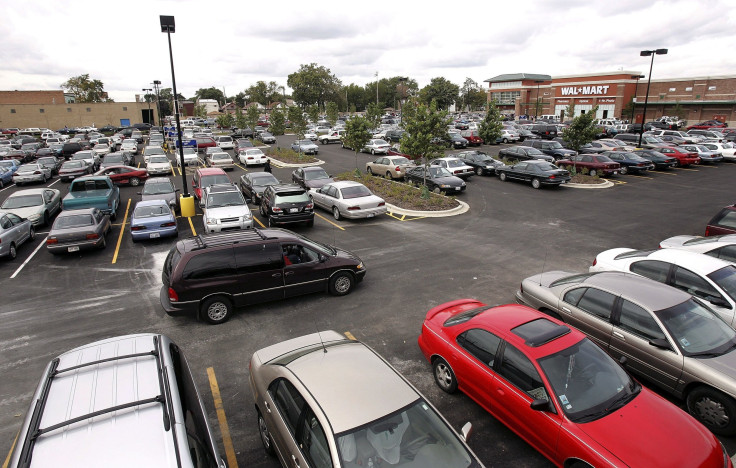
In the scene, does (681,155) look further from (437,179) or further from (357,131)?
(357,131)

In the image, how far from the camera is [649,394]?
5.34 metres

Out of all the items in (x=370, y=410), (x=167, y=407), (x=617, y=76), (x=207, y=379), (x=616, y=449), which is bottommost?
(x=207, y=379)

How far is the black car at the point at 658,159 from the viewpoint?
28.5 metres

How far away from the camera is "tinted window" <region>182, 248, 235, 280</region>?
8.90 m

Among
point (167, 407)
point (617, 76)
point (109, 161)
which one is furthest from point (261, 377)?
point (617, 76)

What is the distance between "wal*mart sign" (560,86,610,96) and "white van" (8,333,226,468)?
82561 mm

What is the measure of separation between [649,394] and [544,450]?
1.53 metres

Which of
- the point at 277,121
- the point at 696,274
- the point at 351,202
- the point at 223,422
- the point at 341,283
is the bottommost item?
the point at 223,422

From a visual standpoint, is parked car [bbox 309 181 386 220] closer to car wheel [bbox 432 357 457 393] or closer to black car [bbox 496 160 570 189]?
black car [bbox 496 160 570 189]

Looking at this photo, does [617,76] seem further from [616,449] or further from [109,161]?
[616,449]

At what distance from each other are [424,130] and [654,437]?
1742 cm

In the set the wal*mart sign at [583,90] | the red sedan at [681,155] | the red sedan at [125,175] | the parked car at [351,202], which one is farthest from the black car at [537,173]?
the wal*mart sign at [583,90]

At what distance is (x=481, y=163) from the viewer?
92.7 ft

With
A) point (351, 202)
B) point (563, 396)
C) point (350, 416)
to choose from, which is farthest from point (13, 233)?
point (563, 396)
